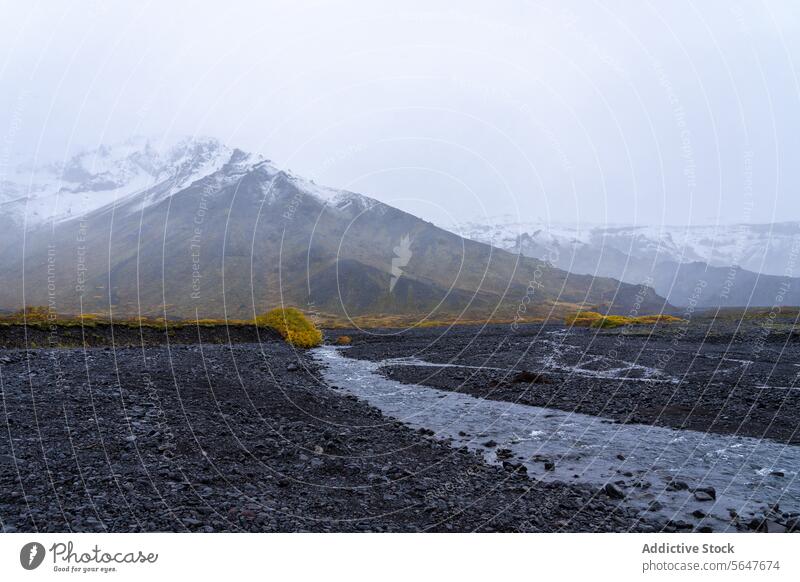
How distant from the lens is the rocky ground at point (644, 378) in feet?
70.2

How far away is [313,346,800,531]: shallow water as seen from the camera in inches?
477

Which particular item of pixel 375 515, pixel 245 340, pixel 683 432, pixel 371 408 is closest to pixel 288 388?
pixel 371 408

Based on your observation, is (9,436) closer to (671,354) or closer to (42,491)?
(42,491)

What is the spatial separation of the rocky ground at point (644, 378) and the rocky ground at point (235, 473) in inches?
426

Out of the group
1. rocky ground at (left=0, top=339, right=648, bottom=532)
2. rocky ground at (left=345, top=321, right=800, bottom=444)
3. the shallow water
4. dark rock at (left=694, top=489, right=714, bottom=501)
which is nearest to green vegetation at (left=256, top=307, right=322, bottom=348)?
rocky ground at (left=345, top=321, right=800, bottom=444)

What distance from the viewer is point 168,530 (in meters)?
8.37

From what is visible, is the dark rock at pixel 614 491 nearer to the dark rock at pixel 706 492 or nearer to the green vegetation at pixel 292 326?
the dark rock at pixel 706 492

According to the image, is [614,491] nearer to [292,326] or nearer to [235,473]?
[235,473]

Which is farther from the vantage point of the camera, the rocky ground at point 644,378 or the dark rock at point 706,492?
the rocky ground at point 644,378

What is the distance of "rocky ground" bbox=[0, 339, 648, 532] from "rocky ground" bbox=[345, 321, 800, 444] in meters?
10.8

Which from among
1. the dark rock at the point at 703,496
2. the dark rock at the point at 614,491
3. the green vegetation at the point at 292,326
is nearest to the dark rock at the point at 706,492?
the dark rock at the point at 703,496

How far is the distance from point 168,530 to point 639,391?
24.9 metres

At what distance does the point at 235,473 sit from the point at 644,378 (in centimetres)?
2762

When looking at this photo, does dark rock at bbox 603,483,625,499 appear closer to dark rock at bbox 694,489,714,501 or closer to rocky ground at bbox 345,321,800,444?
dark rock at bbox 694,489,714,501
